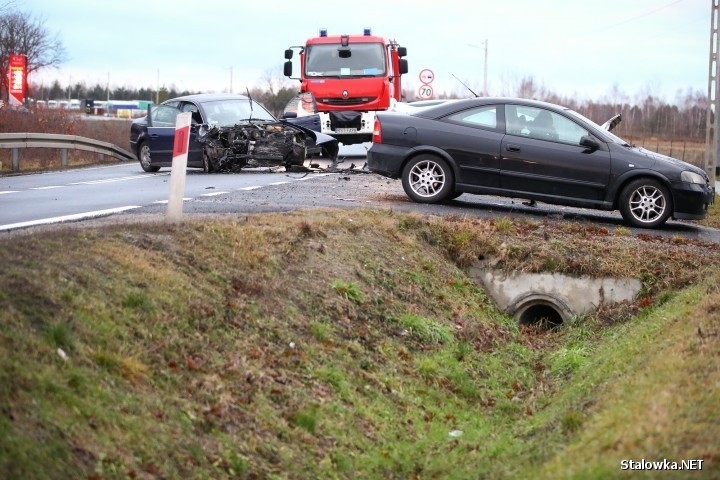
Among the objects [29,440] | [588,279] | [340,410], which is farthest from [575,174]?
[29,440]

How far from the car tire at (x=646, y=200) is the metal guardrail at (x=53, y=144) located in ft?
47.4

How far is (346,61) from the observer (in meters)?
27.4

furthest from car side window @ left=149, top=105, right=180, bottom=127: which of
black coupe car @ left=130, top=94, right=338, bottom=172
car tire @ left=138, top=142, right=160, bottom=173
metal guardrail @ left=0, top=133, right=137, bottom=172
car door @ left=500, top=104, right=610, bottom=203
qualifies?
car door @ left=500, top=104, right=610, bottom=203

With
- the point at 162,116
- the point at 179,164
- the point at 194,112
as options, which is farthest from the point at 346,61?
the point at 179,164

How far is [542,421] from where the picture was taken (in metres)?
7.41

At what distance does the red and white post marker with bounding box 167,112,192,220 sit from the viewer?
894 centimetres

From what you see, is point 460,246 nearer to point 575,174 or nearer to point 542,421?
point 575,174

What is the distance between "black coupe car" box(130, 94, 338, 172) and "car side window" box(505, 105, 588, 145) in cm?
708

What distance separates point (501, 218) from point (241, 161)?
8.82 meters

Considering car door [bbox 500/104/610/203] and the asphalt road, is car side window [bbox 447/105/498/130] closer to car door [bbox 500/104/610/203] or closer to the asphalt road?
car door [bbox 500/104/610/203]

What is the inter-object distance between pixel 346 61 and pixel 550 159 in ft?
46.1

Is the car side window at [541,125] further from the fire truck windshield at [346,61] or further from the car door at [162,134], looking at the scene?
the fire truck windshield at [346,61]

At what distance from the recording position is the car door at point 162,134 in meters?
22.5

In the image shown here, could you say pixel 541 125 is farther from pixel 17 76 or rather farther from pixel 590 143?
pixel 17 76
